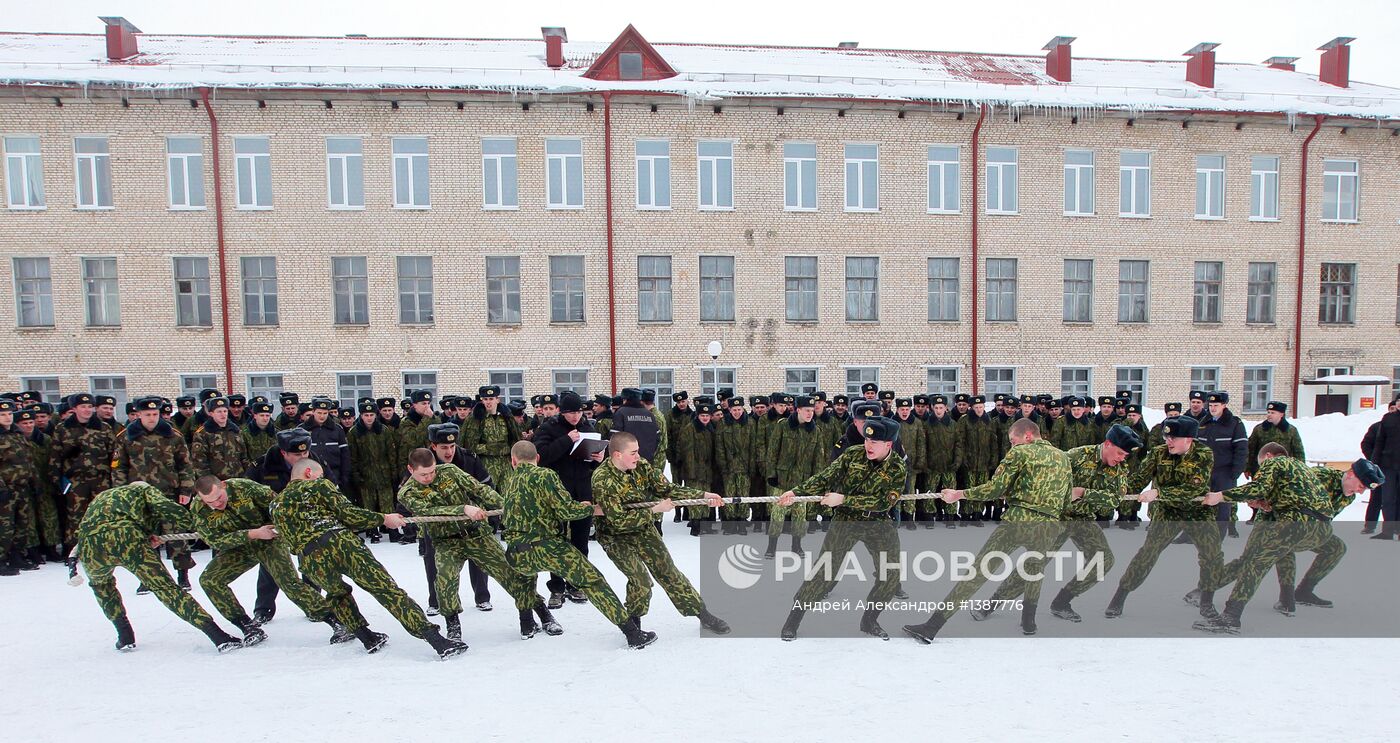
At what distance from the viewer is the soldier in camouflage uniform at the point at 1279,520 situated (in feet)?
19.8

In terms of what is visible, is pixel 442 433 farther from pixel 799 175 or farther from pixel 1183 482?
pixel 799 175

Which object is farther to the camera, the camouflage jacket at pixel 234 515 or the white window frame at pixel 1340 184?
the white window frame at pixel 1340 184

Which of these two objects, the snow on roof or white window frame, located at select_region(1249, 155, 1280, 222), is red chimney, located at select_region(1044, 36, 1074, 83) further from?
white window frame, located at select_region(1249, 155, 1280, 222)

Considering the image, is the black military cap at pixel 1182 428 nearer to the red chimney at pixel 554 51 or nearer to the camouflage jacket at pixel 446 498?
the camouflage jacket at pixel 446 498

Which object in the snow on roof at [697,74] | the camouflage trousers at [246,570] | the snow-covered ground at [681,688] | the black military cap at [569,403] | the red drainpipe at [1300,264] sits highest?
the snow on roof at [697,74]

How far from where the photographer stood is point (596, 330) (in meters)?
17.4

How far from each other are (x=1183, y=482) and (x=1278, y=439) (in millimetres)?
4569

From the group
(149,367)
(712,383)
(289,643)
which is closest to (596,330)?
(712,383)

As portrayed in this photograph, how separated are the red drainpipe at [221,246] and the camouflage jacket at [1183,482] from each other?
18.0m

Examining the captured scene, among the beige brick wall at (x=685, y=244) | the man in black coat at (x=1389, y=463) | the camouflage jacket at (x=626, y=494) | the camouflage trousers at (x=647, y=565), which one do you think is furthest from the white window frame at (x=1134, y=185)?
the camouflage trousers at (x=647, y=565)

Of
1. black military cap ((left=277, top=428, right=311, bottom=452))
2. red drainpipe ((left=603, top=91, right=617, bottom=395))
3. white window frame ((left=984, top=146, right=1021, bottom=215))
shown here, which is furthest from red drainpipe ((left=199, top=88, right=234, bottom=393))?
white window frame ((left=984, top=146, right=1021, bottom=215))

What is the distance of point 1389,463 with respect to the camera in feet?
30.1

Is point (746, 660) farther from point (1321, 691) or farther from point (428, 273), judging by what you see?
point (428, 273)

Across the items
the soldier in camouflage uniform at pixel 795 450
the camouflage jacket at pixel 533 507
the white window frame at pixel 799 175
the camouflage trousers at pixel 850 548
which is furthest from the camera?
the white window frame at pixel 799 175
